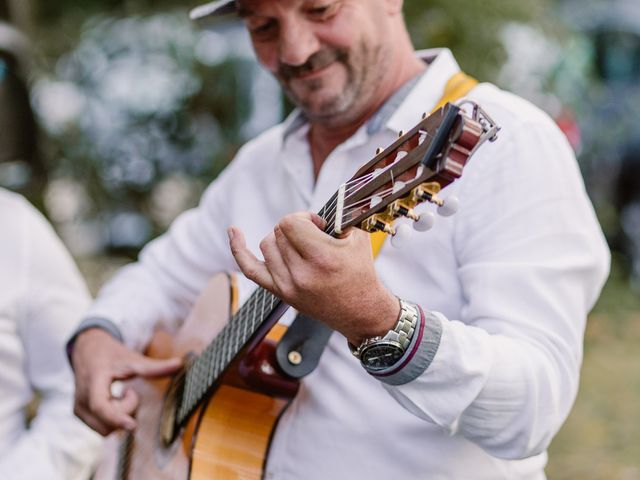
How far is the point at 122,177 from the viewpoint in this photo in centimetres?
505

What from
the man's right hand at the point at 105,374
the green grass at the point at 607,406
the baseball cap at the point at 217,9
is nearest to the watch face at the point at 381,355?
the man's right hand at the point at 105,374

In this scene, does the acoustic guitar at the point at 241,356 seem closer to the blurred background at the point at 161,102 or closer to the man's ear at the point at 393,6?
the man's ear at the point at 393,6

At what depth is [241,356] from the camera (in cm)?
149

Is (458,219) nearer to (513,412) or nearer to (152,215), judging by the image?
(513,412)

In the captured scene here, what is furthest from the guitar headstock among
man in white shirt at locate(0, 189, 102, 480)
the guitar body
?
man in white shirt at locate(0, 189, 102, 480)

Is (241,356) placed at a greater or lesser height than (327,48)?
lesser

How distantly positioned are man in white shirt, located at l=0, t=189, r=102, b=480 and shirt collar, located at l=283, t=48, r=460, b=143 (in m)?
0.93

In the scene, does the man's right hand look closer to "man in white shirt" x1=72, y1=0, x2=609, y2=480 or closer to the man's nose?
"man in white shirt" x1=72, y1=0, x2=609, y2=480

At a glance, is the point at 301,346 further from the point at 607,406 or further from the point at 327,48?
the point at 607,406

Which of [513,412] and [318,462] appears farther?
[318,462]

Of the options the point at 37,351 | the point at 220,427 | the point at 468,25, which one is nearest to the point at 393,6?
the point at 220,427

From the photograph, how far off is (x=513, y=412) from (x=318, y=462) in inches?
17.5

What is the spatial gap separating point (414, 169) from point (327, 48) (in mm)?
656

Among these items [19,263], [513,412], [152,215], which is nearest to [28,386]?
[19,263]
